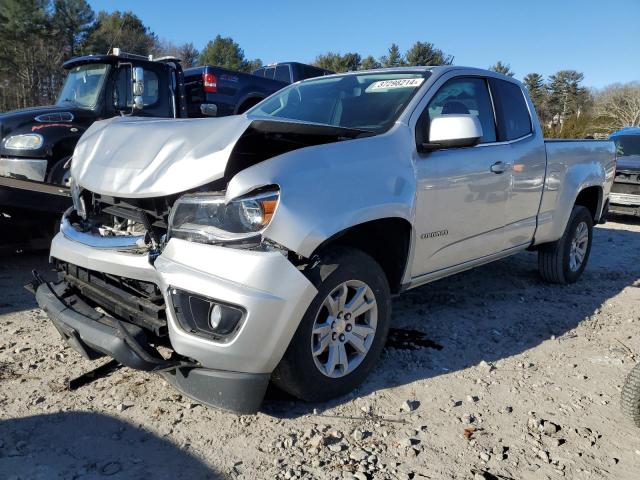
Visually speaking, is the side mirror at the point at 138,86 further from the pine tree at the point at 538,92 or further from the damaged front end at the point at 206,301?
the pine tree at the point at 538,92

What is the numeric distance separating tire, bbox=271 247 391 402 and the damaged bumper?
0.12 m

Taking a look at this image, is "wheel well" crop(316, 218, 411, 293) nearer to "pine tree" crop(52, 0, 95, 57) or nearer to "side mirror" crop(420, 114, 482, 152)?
"side mirror" crop(420, 114, 482, 152)

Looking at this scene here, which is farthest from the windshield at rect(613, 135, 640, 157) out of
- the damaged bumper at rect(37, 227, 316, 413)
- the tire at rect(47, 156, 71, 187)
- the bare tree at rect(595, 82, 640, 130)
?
the bare tree at rect(595, 82, 640, 130)

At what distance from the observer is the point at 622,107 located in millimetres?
37688

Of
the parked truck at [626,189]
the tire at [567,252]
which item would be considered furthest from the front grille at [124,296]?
the parked truck at [626,189]

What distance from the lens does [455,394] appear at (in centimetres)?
306

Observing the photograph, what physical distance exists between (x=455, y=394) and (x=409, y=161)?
139cm

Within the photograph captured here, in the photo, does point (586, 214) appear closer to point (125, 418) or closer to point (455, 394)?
point (455, 394)

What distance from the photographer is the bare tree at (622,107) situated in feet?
119

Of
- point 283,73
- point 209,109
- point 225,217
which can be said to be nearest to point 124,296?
point 225,217

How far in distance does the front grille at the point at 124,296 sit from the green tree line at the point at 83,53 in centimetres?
2258

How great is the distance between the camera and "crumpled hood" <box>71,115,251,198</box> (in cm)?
249

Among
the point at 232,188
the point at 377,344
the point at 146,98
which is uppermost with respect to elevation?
the point at 146,98

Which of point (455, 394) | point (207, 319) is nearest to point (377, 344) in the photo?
point (455, 394)
